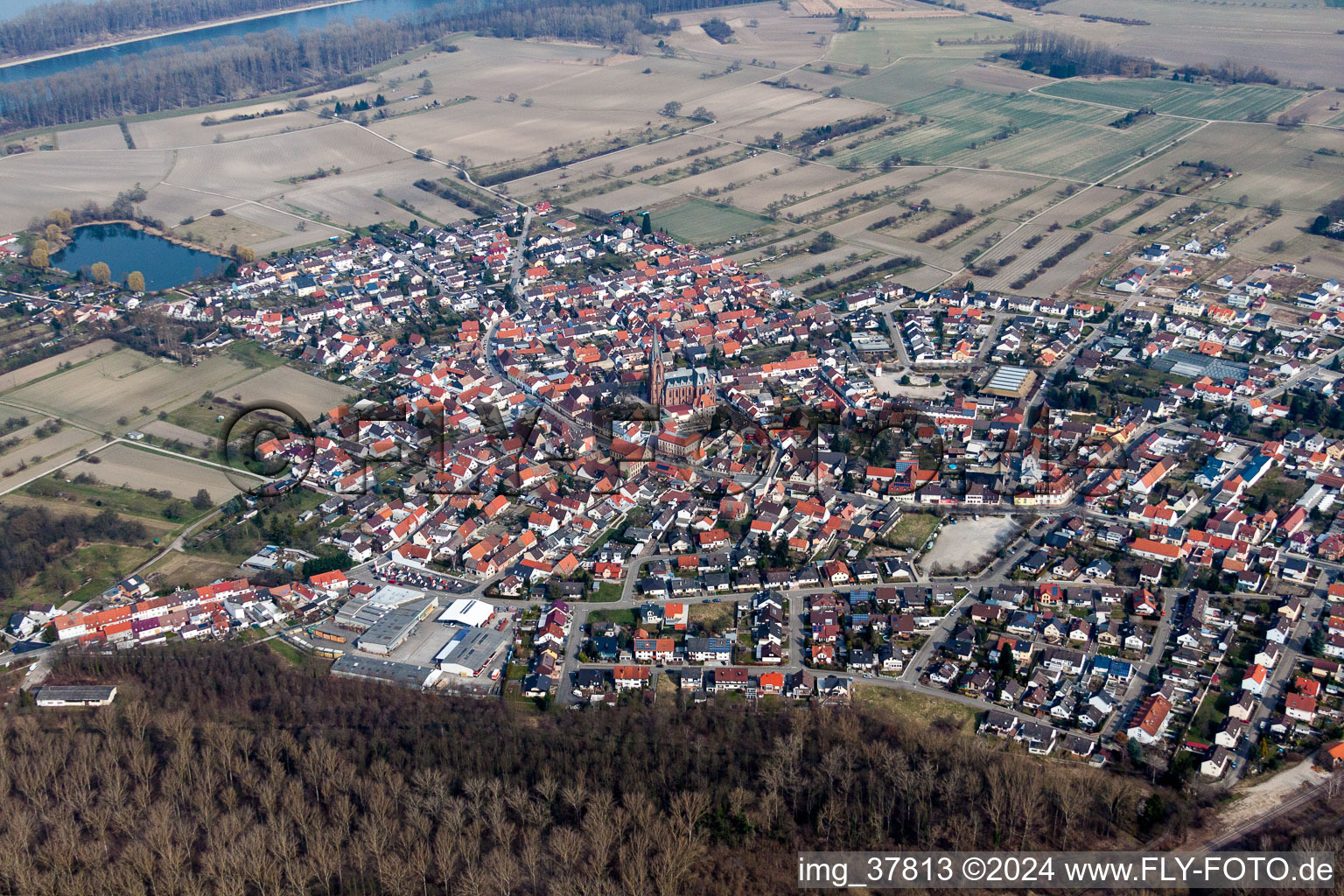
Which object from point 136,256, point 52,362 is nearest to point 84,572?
point 52,362

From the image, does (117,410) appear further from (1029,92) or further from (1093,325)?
(1029,92)

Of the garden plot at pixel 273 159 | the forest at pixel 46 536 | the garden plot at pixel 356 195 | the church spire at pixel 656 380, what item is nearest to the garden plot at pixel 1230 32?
the garden plot at pixel 356 195

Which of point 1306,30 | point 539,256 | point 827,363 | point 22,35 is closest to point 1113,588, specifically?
point 827,363

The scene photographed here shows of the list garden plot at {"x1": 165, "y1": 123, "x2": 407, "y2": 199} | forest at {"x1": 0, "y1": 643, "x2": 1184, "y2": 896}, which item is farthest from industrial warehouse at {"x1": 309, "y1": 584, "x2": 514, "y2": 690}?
garden plot at {"x1": 165, "y1": 123, "x2": 407, "y2": 199}

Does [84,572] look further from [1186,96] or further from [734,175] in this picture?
[1186,96]

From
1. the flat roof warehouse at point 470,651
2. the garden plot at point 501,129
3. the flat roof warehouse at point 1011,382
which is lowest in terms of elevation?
the flat roof warehouse at point 470,651

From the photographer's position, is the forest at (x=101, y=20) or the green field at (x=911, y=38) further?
the forest at (x=101, y=20)

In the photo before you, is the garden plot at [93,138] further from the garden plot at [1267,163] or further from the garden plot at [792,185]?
the garden plot at [1267,163]
